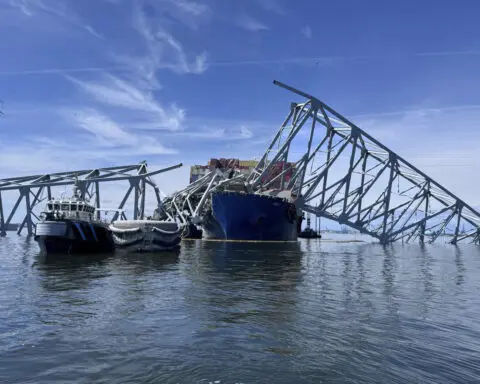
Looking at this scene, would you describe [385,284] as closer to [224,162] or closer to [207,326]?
[207,326]

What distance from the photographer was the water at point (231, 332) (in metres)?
9.32

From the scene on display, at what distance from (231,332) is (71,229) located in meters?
34.2

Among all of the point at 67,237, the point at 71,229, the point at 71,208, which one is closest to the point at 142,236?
the point at 71,229

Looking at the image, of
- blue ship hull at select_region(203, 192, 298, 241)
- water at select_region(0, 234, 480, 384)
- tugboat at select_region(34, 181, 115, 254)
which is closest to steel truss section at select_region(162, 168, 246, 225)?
blue ship hull at select_region(203, 192, 298, 241)

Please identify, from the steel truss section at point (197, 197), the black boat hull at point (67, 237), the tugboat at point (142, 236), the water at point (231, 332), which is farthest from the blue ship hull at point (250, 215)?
the water at point (231, 332)

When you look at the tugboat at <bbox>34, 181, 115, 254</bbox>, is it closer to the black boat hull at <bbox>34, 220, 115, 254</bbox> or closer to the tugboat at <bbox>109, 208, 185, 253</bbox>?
the black boat hull at <bbox>34, 220, 115, 254</bbox>

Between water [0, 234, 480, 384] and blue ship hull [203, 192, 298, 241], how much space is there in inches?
2089

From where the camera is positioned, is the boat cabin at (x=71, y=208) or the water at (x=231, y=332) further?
the boat cabin at (x=71, y=208)

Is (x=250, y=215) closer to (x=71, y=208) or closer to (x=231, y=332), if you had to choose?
(x=71, y=208)

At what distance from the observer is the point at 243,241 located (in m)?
79.6

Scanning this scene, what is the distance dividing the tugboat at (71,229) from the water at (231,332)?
17471mm

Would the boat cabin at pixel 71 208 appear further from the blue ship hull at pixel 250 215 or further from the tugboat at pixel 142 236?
the blue ship hull at pixel 250 215

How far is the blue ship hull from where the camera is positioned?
77.0 meters

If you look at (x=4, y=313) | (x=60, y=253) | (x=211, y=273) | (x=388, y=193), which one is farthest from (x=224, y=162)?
(x=4, y=313)
